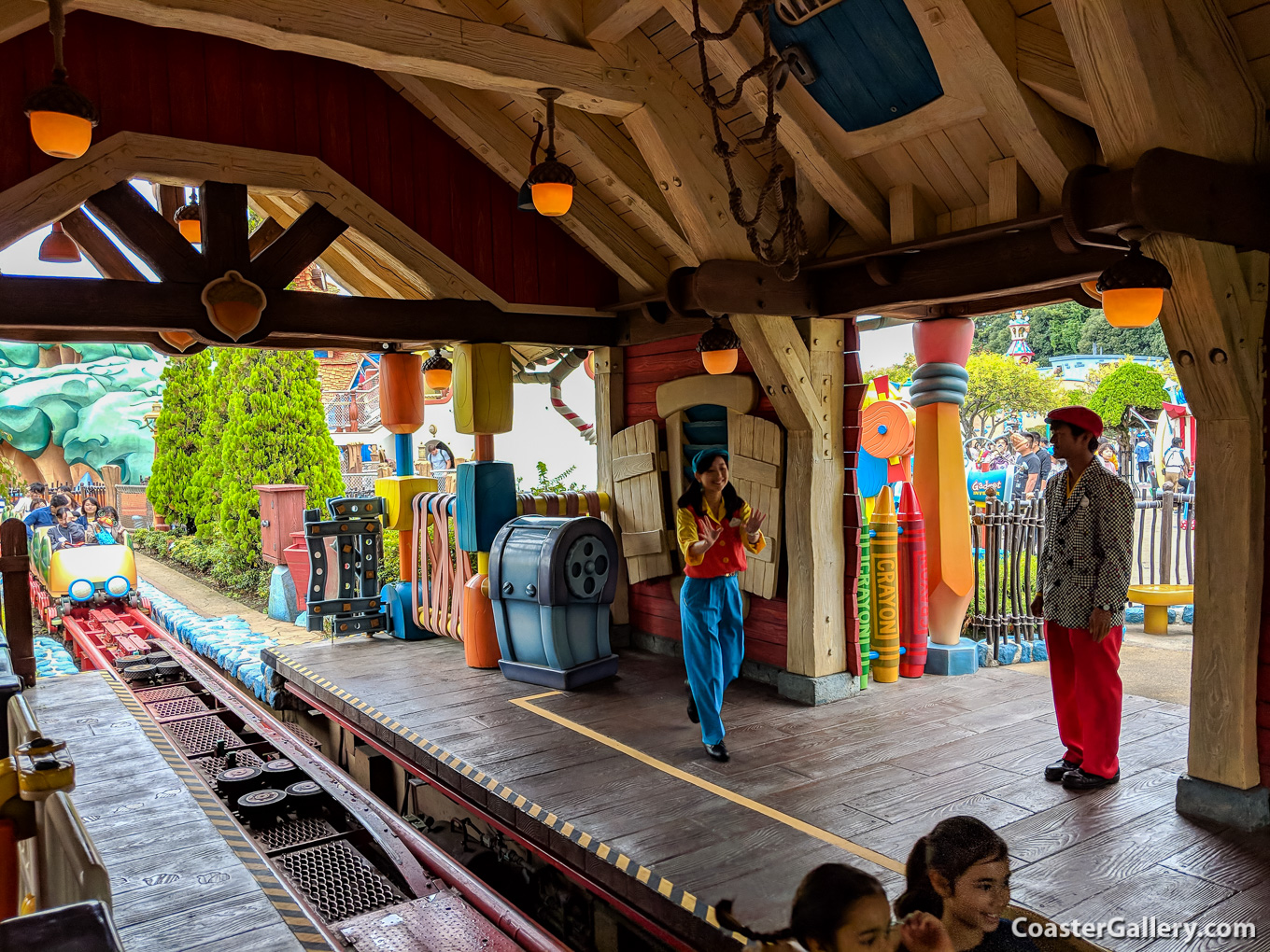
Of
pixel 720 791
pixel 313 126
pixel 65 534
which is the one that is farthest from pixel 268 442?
pixel 720 791

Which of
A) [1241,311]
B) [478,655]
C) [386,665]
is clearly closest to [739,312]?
[1241,311]

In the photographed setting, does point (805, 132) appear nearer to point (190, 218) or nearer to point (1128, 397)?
point (190, 218)

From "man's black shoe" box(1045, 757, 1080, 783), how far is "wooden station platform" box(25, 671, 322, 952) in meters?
3.47

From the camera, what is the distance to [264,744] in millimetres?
7188

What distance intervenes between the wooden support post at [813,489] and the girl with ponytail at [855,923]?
173 inches

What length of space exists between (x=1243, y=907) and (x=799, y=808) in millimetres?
1760

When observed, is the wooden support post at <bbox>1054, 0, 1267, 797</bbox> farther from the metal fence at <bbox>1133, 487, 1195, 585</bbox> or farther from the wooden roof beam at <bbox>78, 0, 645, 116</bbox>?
the metal fence at <bbox>1133, 487, 1195, 585</bbox>

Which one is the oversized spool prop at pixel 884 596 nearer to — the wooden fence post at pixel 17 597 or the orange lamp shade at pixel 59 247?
the wooden fence post at pixel 17 597

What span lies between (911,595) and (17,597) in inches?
249

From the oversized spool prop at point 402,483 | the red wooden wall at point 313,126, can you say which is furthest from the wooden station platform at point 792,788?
the red wooden wall at point 313,126

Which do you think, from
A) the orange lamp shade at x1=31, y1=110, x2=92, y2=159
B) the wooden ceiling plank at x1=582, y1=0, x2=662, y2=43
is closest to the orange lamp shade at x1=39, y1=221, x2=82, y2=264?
the orange lamp shade at x1=31, y1=110, x2=92, y2=159

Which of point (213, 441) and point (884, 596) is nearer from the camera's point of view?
point (884, 596)

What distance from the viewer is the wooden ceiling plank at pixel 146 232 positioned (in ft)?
19.5

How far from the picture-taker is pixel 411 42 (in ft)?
14.2
